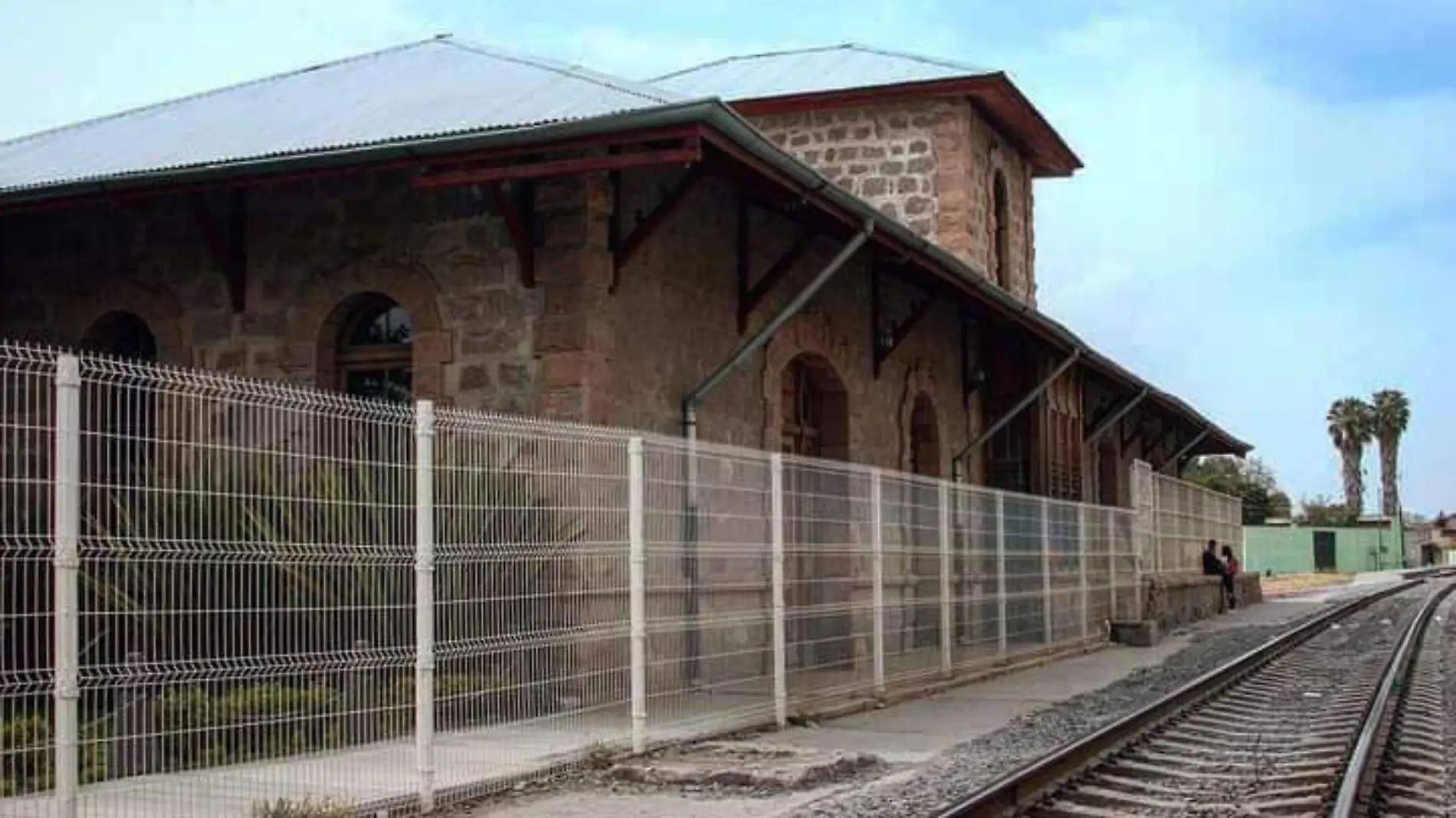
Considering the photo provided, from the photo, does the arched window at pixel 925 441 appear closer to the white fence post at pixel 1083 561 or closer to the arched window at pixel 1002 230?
the white fence post at pixel 1083 561

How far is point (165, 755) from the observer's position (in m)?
7.19

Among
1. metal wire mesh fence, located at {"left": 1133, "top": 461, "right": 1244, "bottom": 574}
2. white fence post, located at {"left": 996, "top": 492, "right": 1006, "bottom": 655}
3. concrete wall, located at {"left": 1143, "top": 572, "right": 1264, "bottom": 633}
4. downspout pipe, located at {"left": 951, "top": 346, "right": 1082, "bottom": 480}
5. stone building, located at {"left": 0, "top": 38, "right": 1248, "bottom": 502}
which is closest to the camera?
stone building, located at {"left": 0, "top": 38, "right": 1248, "bottom": 502}

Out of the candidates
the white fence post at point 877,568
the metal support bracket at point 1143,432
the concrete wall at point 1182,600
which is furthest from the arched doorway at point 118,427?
the metal support bracket at point 1143,432

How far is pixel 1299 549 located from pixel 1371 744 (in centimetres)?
7552

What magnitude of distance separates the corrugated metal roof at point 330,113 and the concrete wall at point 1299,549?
64993 mm

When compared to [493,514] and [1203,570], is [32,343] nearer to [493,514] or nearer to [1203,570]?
[493,514]

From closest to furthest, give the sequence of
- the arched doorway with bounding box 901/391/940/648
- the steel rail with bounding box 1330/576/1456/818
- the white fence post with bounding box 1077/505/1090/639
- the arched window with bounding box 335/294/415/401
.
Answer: the steel rail with bounding box 1330/576/1456/818 → the arched window with bounding box 335/294/415/401 → the arched doorway with bounding box 901/391/940/648 → the white fence post with bounding box 1077/505/1090/639

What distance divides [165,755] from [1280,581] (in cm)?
6358

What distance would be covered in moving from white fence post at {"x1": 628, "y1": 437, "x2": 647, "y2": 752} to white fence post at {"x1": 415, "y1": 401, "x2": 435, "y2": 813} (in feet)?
6.60

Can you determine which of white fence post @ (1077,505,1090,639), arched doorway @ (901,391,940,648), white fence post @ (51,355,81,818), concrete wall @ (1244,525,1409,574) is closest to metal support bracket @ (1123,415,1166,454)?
white fence post @ (1077,505,1090,639)

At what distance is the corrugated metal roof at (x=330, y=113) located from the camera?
12984mm

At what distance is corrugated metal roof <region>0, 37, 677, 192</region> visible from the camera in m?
13.0

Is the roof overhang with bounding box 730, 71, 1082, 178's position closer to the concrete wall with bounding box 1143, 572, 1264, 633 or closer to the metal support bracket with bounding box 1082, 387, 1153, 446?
the metal support bracket with bounding box 1082, 387, 1153, 446

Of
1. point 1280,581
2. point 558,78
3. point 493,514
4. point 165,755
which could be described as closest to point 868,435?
point 558,78
